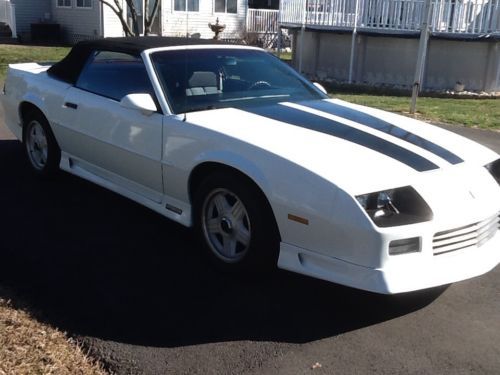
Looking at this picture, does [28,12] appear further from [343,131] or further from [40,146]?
[343,131]

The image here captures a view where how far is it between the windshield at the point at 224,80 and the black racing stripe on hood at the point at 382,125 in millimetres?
260

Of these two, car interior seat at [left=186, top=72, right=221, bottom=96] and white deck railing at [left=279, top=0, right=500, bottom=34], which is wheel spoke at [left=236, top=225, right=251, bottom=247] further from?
white deck railing at [left=279, top=0, right=500, bottom=34]

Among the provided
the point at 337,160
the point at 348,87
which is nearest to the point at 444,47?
the point at 348,87

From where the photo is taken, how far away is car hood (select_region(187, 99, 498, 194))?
11.9 feet

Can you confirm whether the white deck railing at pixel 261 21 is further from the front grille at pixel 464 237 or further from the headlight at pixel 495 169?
the front grille at pixel 464 237

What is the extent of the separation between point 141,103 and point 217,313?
1.67 metres

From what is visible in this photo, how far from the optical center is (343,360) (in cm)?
330

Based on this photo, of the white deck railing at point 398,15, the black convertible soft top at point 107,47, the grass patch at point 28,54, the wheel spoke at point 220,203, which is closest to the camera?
the wheel spoke at point 220,203

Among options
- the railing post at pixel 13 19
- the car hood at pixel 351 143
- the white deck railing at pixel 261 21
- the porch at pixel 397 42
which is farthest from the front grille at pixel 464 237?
the railing post at pixel 13 19

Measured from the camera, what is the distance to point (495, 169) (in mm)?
4340

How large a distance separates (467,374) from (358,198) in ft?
3.45

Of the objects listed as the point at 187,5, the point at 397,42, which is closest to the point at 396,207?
the point at 397,42

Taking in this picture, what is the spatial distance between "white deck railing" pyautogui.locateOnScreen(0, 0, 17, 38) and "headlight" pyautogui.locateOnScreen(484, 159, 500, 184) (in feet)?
88.7

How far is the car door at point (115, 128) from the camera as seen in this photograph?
473 centimetres
